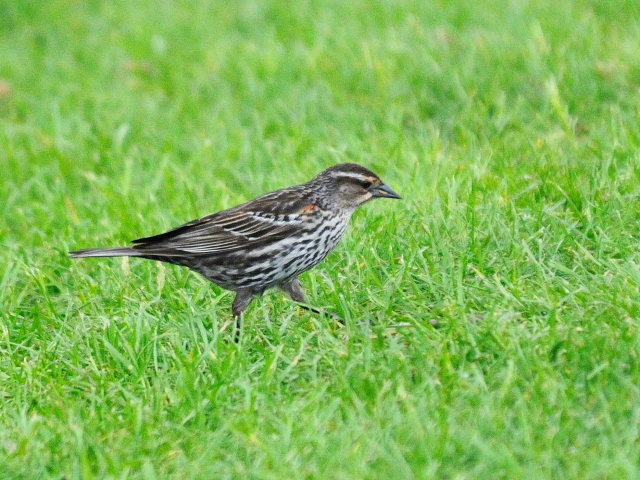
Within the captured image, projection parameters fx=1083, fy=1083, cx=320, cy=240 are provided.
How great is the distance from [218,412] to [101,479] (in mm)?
666

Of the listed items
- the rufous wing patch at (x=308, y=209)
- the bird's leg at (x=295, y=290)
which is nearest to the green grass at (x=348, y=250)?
the bird's leg at (x=295, y=290)

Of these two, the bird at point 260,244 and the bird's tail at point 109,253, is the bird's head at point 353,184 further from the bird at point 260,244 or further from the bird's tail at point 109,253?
the bird's tail at point 109,253

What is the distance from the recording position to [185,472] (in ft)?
15.9

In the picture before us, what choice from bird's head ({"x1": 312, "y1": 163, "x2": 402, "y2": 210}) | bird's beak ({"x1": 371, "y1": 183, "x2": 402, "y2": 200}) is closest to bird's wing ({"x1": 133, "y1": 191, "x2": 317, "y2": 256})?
bird's head ({"x1": 312, "y1": 163, "x2": 402, "y2": 210})

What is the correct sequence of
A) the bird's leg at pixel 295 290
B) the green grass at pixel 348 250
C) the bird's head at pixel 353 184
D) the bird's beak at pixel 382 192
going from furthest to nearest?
the bird's beak at pixel 382 192 < the bird's head at pixel 353 184 < the bird's leg at pixel 295 290 < the green grass at pixel 348 250

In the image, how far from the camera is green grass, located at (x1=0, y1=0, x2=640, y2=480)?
16.0 feet

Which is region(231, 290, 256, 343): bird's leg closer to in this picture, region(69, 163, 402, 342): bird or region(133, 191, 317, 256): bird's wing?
region(69, 163, 402, 342): bird

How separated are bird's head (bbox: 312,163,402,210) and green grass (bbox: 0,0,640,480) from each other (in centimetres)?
23

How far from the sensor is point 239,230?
668 centimetres

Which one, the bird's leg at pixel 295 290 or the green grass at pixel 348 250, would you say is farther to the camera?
the bird's leg at pixel 295 290

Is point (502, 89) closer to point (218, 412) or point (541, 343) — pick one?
point (541, 343)

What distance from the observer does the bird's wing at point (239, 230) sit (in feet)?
21.4

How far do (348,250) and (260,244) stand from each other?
0.68 m

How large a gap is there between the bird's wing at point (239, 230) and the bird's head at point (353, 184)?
229 mm
